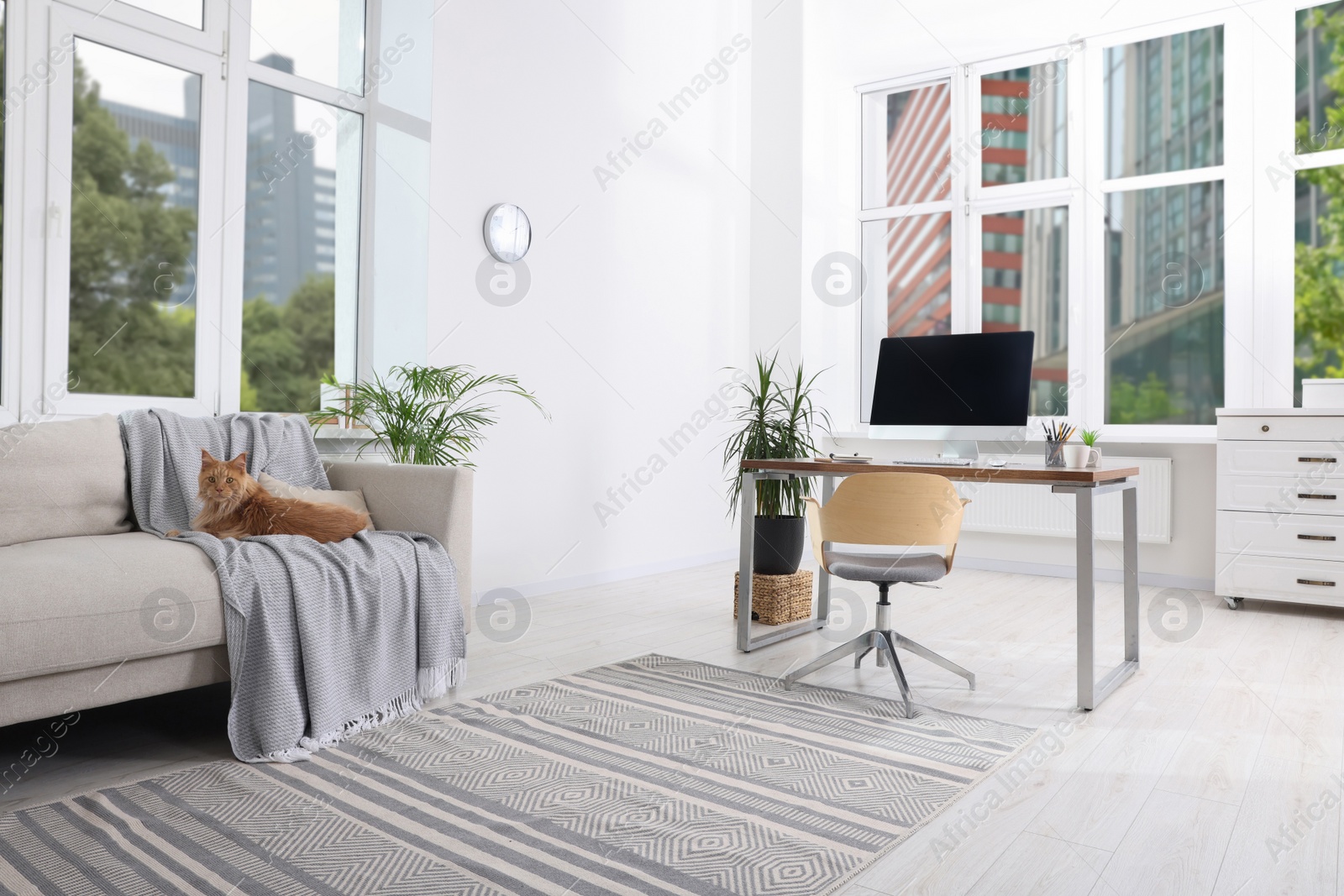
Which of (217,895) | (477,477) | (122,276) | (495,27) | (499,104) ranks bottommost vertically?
(217,895)

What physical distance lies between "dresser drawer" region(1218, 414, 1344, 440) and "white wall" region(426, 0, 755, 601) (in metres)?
2.77

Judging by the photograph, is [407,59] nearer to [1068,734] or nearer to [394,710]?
[394,710]

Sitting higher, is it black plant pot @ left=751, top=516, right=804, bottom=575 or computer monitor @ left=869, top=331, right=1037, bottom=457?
computer monitor @ left=869, top=331, right=1037, bottom=457

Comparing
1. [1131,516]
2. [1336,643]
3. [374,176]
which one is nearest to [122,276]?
[374,176]

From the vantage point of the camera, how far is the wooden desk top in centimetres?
261

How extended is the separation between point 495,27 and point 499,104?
34 centimetres

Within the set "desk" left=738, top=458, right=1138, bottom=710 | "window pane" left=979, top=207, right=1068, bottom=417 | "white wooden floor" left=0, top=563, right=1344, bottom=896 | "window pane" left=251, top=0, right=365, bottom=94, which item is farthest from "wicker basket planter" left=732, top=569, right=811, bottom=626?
"window pane" left=251, top=0, right=365, bottom=94

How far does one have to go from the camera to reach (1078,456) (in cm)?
286

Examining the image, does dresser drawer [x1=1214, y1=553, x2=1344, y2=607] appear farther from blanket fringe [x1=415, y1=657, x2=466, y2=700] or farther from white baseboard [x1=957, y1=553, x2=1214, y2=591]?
blanket fringe [x1=415, y1=657, x2=466, y2=700]

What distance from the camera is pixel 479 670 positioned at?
117 inches

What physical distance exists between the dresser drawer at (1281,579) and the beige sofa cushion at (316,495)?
3.79m

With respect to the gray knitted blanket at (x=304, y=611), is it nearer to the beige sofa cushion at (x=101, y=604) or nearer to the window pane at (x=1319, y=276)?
the beige sofa cushion at (x=101, y=604)

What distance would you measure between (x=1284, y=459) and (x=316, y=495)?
159 inches

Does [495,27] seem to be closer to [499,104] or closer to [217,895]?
[499,104]
